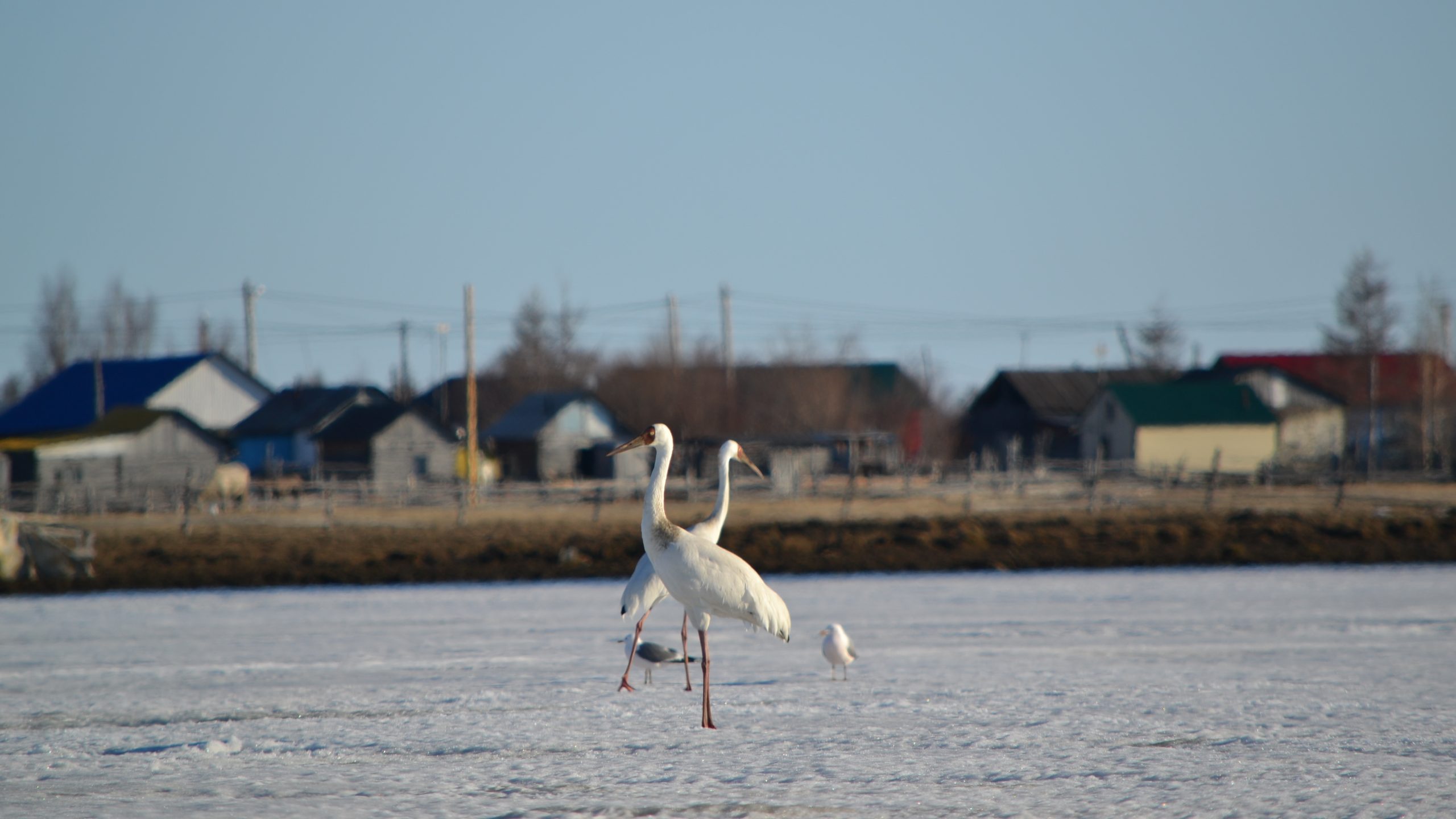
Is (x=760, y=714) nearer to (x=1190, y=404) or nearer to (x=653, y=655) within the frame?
(x=653, y=655)

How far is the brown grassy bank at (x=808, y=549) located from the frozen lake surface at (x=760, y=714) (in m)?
5.14

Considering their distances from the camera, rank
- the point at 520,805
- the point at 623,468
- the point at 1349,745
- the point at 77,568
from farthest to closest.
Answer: the point at 623,468
the point at 77,568
the point at 1349,745
the point at 520,805

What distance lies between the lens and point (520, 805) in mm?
6516

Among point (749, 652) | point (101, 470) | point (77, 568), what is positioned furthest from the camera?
point (101, 470)

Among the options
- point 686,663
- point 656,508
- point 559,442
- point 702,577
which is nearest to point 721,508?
point 686,663

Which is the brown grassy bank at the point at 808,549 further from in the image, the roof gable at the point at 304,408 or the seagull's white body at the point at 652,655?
the roof gable at the point at 304,408

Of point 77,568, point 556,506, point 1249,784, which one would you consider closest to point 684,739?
point 1249,784

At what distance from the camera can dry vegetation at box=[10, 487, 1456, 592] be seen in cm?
2152

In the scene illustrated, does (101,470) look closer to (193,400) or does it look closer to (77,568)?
(193,400)

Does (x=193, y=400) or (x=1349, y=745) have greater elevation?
(x=193, y=400)

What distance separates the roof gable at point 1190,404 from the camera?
187 ft

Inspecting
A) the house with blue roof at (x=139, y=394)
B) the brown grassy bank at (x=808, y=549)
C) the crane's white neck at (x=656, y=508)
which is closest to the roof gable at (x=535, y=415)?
the house with blue roof at (x=139, y=394)

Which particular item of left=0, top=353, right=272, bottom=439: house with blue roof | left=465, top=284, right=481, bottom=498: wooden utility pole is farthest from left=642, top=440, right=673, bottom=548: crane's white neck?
left=0, top=353, right=272, bottom=439: house with blue roof

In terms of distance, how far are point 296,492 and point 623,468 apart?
17200mm
